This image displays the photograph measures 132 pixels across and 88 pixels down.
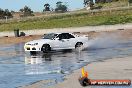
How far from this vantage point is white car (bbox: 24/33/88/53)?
32.7 meters

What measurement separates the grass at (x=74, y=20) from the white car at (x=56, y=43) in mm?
28373

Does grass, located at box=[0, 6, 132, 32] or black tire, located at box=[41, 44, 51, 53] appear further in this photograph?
grass, located at box=[0, 6, 132, 32]

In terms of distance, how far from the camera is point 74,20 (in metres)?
69.1

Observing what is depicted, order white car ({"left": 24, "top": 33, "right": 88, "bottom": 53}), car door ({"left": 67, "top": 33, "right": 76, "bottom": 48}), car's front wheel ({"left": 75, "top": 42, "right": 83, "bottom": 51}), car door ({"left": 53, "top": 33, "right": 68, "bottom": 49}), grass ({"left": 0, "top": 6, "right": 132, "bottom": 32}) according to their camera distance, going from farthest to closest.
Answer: grass ({"left": 0, "top": 6, "right": 132, "bottom": 32}) → car's front wheel ({"left": 75, "top": 42, "right": 83, "bottom": 51}) → car door ({"left": 67, "top": 33, "right": 76, "bottom": 48}) → car door ({"left": 53, "top": 33, "right": 68, "bottom": 49}) → white car ({"left": 24, "top": 33, "right": 88, "bottom": 53})

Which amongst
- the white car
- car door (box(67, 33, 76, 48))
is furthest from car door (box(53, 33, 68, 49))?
car door (box(67, 33, 76, 48))

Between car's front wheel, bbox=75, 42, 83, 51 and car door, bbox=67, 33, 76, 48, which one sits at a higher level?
car door, bbox=67, 33, 76, 48

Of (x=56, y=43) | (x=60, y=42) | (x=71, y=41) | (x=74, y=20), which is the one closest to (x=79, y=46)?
(x=71, y=41)

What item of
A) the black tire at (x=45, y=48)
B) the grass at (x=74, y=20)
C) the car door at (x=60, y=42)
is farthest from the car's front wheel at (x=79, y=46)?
the grass at (x=74, y=20)

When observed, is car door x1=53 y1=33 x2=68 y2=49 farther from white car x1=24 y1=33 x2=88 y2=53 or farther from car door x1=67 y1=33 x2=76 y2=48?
car door x1=67 y1=33 x2=76 y2=48

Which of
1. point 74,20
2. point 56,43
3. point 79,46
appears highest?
point 74,20

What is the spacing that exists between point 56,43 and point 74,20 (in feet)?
118

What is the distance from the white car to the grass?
1117 inches

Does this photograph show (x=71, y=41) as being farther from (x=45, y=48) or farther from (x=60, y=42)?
(x=45, y=48)

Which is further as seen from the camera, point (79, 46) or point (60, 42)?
point (79, 46)
